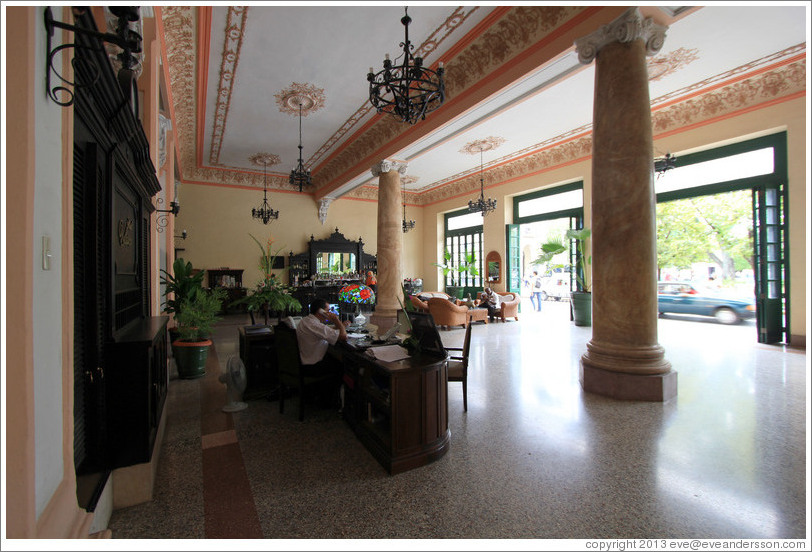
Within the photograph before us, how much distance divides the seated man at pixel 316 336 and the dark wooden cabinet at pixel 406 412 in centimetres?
55

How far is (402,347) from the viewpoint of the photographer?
10.4ft

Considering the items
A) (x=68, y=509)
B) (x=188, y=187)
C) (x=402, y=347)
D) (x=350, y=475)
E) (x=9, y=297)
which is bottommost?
(x=350, y=475)

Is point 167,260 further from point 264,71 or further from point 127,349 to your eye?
point 127,349

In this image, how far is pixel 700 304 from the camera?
30.7ft

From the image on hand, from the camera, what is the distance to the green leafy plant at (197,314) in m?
4.72

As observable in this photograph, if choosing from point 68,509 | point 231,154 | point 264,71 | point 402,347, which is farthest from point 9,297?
point 231,154

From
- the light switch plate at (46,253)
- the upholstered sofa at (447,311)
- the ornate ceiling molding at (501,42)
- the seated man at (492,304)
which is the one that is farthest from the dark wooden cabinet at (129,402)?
the seated man at (492,304)

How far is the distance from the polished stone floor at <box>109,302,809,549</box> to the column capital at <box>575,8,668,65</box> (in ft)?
12.9

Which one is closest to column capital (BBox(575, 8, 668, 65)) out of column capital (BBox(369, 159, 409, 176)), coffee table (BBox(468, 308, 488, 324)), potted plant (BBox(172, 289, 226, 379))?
column capital (BBox(369, 159, 409, 176))

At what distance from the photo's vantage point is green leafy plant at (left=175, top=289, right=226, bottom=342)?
4.72 m

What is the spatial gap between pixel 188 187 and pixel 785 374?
46.8 ft

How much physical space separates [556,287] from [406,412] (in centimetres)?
1568

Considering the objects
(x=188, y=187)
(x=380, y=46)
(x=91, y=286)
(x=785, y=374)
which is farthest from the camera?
(x=188, y=187)

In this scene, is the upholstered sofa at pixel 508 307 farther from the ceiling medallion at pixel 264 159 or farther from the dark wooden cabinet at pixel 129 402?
the dark wooden cabinet at pixel 129 402
